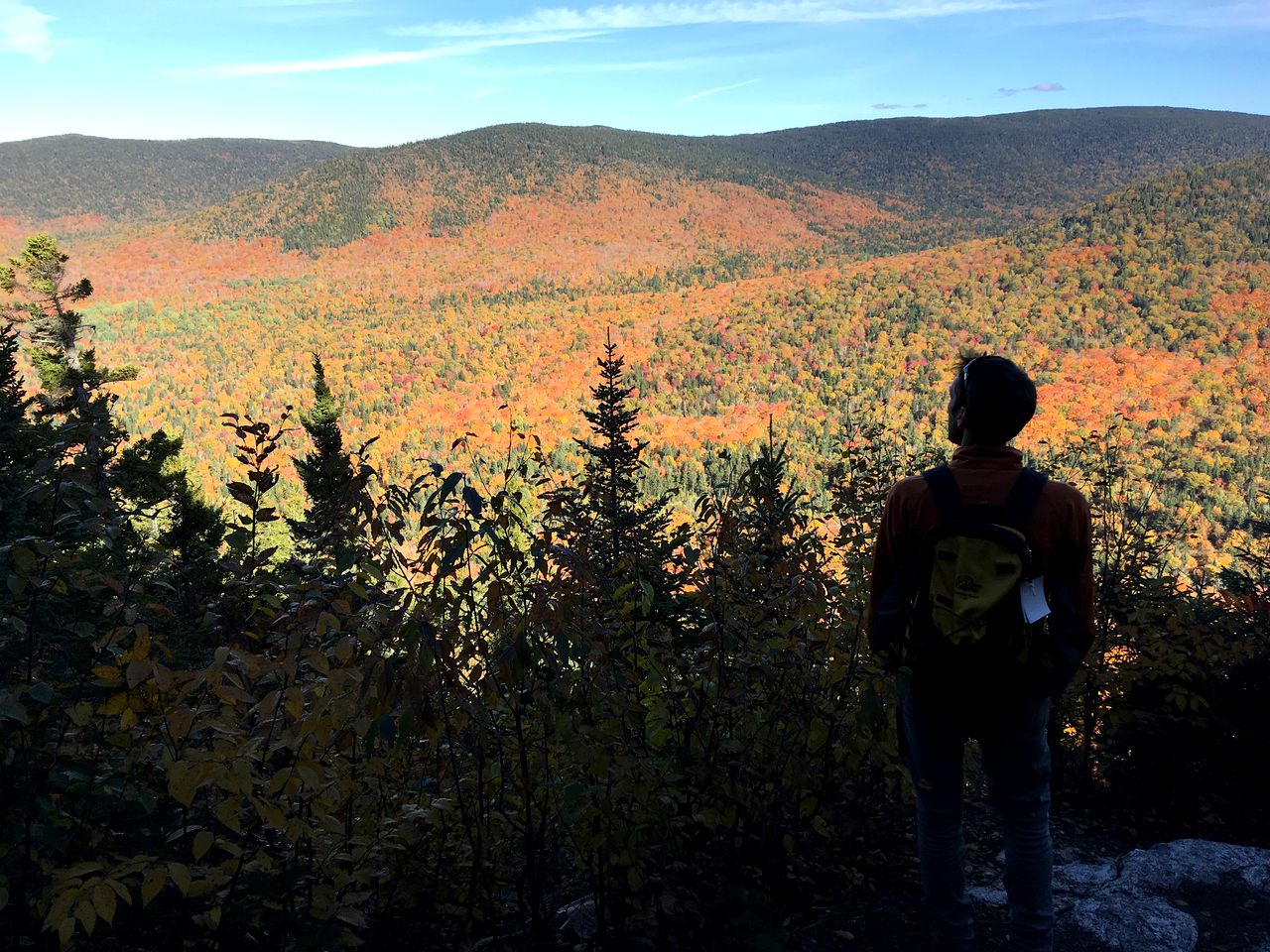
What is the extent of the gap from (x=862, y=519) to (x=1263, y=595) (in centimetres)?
492

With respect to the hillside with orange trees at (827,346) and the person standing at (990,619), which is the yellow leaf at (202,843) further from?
the hillside with orange trees at (827,346)

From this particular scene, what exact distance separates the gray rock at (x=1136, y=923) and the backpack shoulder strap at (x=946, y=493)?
83.7 inches

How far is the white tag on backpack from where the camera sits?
6.98 feet

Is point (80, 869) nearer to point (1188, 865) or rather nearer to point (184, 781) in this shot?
point (184, 781)

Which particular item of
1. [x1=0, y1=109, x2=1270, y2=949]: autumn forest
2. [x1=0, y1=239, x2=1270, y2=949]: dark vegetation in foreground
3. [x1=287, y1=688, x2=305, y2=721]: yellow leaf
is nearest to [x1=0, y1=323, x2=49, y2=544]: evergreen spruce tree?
[x1=0, y1=109, x2=1270, y2=949]: autumn forest

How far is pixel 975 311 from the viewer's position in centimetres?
14025

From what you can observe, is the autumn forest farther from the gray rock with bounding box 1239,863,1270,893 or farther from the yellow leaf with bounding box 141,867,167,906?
the gray rock with bounding box 1239,863,1270,893

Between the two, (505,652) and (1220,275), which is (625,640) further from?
(1220,275)

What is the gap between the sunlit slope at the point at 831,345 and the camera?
344 ft

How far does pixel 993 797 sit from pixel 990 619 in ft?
2.21

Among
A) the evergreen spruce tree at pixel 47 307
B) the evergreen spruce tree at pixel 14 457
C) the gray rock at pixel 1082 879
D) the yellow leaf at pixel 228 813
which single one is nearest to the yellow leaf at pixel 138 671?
the yellow leaf at pixel 228 813

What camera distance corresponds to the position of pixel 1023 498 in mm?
2156

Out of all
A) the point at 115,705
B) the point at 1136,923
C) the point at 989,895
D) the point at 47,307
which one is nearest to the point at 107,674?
the point at 115,705

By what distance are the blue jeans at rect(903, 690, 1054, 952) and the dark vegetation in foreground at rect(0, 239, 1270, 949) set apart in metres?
0.37
